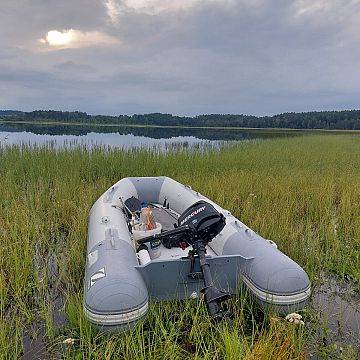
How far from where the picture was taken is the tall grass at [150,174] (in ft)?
6.52

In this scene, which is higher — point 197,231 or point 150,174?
point 197,231

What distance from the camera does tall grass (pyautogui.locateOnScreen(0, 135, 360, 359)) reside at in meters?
1.99

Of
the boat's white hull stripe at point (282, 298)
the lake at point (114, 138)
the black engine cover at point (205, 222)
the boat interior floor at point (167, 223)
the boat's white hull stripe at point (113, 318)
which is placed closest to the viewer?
the boat's white hull stripe at point (113, 318)

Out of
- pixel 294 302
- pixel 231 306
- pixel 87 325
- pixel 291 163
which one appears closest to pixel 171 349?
pixel 87 325

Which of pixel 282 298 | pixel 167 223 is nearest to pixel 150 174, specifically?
pixel 167 223

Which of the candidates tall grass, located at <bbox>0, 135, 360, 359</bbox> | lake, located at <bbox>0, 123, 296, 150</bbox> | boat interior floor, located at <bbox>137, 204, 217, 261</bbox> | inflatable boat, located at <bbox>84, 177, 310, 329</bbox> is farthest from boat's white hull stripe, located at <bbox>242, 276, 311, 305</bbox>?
lake, located at <bbox>0, 123, 296, 150</bbox>

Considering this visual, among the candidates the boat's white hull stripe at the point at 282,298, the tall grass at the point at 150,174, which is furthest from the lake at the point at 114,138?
the boat's white hull stripe at the point at 282,298

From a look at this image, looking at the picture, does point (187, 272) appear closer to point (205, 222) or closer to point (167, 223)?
point (205, 222)

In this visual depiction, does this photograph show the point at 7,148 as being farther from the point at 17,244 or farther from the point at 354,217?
the point at 354,217

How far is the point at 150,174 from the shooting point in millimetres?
7605

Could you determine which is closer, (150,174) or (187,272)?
(187,272)

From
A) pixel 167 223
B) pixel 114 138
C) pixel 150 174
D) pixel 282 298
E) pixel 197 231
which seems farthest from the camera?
pixel 114 138

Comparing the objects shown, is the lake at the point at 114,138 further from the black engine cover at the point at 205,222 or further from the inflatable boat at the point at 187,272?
the black engine cover at the point at 205,222

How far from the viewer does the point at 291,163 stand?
960 centimetres
